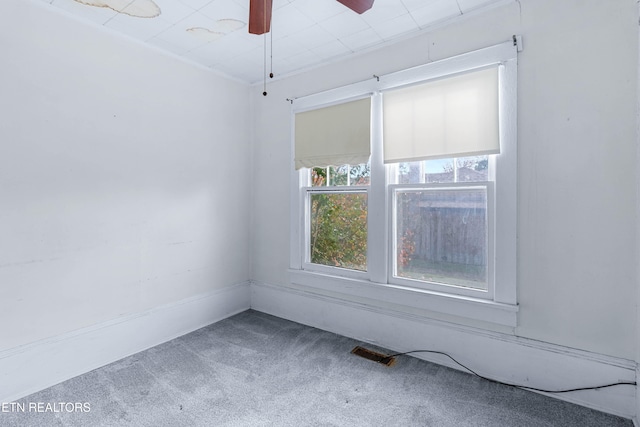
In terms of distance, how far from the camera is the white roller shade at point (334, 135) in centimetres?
284

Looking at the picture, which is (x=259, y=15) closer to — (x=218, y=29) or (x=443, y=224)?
(x=218, y=29)

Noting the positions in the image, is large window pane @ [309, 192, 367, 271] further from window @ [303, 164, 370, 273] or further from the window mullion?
the window mullion

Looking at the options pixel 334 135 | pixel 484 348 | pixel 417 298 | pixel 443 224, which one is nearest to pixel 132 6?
pixel 334 135

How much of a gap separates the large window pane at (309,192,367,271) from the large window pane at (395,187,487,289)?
378 mm

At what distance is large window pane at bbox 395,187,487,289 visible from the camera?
238cm

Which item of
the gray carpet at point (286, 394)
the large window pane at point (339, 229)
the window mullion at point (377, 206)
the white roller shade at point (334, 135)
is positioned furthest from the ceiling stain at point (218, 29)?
the gray carpet at point (286, 394)

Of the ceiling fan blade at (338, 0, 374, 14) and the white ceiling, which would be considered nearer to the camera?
the ceiling fan blade at (338, 0, 374, 14)

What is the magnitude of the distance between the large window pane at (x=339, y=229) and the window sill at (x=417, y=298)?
0.18 m

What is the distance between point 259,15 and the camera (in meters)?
2.07

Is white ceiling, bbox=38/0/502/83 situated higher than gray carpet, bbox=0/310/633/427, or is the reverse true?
white ceiling, bbox=38/0/502/83

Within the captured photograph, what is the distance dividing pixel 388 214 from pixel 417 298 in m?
0.74

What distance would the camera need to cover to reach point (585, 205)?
197 cm

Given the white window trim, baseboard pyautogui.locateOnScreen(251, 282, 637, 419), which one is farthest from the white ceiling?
baseboard pyautogui.locateOnScreen(251, 282, 637, 419)

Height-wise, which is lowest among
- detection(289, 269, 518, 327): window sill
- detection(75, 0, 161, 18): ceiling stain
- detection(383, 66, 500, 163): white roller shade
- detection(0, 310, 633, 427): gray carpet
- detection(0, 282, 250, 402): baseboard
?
detection(0, 310, 633, 427): gray carpet
